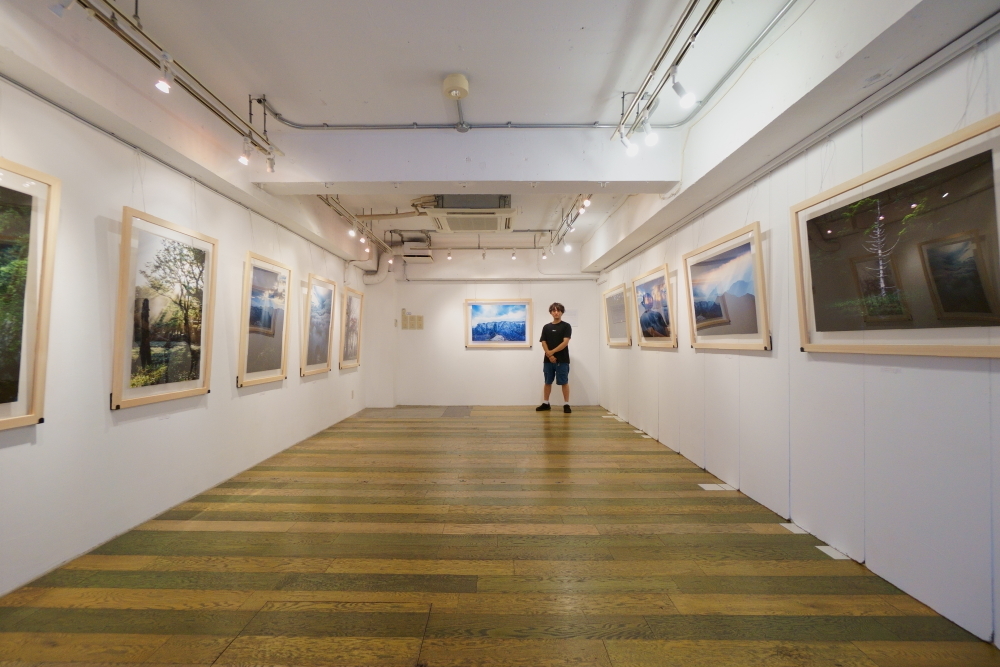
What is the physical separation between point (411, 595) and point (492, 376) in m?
5.97

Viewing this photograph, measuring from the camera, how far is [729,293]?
3.27m

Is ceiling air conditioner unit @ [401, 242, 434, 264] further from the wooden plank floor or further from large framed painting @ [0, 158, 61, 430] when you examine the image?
large framed painting @ [0, 158, 61, 430]

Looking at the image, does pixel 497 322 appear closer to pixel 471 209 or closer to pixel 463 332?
pixel 463 332

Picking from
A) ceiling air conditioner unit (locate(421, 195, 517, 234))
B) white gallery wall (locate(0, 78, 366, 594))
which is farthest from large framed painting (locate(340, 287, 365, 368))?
white gallery wall (locate(0, 78, 366, 594))

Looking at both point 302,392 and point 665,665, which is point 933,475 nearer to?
point 665,665

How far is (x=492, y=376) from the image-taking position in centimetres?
788

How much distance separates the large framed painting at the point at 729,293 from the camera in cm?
291

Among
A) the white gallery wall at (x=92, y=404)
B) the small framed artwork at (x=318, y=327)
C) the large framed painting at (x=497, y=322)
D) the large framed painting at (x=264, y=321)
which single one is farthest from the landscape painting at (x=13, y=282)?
the large framed painting at (x=497, y=322)

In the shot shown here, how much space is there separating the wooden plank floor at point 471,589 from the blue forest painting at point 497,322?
4.61 m

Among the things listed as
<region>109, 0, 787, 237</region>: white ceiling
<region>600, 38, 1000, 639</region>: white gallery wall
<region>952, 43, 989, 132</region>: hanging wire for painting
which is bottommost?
<region>600, 38, 1000, 639</region>: white gallery wall

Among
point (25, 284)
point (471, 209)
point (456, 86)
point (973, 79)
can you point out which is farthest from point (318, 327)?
point (973, 79)

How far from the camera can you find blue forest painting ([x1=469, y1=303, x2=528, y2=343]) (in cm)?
782

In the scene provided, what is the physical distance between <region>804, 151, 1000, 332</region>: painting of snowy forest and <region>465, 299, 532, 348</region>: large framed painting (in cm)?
566

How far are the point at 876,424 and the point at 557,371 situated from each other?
5.22 metres
